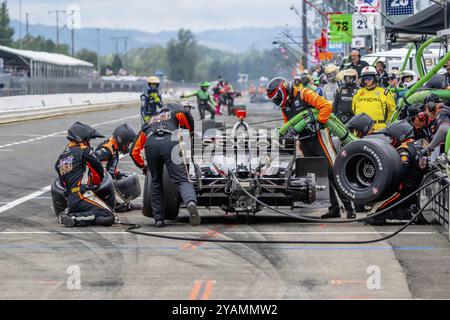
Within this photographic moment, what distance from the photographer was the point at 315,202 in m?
13.8

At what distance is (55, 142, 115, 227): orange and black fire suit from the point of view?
13109 millimetres

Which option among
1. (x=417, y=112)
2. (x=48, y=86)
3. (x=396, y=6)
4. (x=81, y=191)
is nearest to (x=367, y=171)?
(x=417, y=112)

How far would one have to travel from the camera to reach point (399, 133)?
13039 mm

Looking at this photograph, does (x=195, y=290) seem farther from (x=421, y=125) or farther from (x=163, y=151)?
(x=421, y=125)

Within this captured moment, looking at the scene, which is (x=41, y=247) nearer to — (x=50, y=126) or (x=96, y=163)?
(x=96, y=163)

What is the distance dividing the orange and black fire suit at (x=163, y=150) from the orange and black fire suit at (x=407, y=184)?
244 centimetres

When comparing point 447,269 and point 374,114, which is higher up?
point 374,114

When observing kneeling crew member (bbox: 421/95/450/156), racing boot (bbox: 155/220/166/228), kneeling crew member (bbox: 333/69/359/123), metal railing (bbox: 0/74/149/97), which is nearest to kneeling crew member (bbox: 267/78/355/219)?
kneeling crew member (bbox: 421/95/450/156)

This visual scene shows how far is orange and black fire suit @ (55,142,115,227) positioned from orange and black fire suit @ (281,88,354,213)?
2.76 metres

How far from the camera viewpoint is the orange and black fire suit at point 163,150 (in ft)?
42.9

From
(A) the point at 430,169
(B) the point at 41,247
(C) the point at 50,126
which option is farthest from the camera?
(C) the point at 50,126

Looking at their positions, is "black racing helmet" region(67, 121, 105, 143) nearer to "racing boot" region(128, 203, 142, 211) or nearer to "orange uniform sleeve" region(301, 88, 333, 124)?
"racing boot" region(128, 203, 142, 211)
